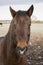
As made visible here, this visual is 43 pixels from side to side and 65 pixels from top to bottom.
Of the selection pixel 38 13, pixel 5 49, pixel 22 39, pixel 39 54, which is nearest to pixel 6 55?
pixel 5 49

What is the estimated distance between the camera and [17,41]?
5285 mm

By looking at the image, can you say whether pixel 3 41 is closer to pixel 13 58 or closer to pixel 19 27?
pixel 13 58

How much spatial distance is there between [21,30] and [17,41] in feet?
0.70

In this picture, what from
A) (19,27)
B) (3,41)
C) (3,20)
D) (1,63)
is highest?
(19,27)

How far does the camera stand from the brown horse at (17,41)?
5.25 m

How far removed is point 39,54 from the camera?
12.0m

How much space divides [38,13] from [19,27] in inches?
893

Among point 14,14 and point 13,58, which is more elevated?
point 14,14

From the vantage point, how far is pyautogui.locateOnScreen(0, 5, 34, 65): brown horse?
525cm

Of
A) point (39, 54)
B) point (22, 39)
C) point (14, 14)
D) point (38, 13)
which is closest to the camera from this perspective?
point (22, 39)

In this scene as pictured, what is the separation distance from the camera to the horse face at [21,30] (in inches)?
204

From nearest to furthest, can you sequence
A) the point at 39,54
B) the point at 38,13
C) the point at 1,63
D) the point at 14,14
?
1. the point at 14,14
2. the point at 1,63
3. the point at 39,54
4. the point at 38,13

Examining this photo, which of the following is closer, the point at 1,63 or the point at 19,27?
the point at 19,27

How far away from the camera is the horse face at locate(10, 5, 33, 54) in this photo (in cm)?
519
